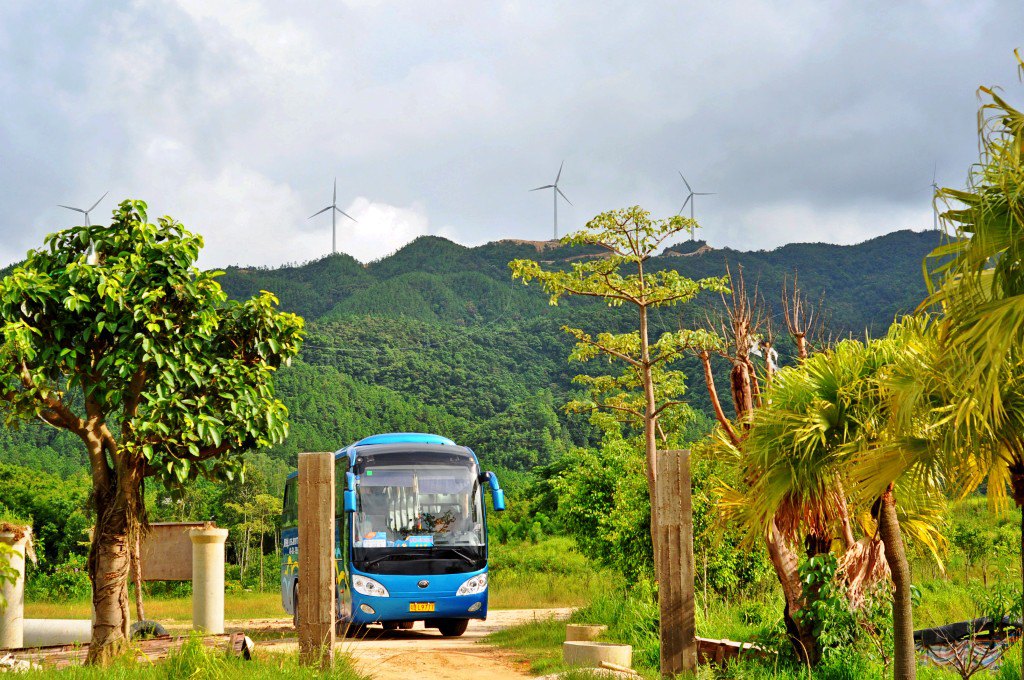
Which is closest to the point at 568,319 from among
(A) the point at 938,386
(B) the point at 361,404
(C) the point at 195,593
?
(B) the point at 361,404

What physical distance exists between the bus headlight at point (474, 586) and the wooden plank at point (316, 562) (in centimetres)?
729

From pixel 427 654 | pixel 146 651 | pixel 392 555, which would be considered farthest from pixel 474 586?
pixel 146 651

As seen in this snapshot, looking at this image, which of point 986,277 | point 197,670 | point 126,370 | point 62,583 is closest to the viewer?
point 986,277

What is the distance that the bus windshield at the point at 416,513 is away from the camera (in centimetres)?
1527

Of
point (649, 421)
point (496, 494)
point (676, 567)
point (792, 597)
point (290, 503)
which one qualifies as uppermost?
point (649, 421)

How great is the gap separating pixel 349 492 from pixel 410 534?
1216 millimetres

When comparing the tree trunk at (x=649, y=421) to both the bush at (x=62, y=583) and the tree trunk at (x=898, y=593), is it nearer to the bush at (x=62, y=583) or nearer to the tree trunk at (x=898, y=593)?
the tree trunk at (x=898, y=593)

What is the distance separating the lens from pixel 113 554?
8836mm

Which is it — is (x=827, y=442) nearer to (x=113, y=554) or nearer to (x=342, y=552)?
(x=113, y=554)

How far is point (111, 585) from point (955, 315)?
699cm

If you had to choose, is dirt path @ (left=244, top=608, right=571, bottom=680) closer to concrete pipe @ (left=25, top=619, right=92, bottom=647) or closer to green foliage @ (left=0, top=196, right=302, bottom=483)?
green foliage @ (left=0, top=196, right=302, bottom=483)

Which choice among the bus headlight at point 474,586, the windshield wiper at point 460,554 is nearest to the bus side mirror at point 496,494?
the windshield wiper at point 460,554

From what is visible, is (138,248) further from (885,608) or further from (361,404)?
(361,404)

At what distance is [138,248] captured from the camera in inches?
347
